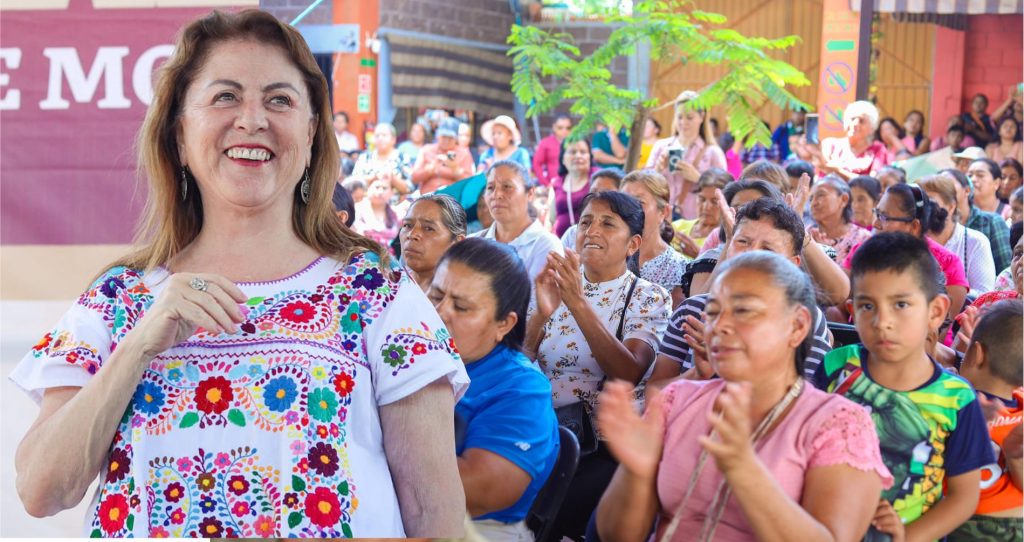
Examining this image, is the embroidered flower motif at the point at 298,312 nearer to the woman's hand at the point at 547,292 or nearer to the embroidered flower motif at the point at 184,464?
the embroidered flower motif at the point at 184,464

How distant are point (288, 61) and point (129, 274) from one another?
451 millimetres

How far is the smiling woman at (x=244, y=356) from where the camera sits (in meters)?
1.79

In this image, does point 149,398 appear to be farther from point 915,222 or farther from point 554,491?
point 915,222

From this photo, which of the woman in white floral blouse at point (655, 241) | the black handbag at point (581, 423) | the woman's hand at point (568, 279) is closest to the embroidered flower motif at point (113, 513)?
the black handbag at point (581, 423)

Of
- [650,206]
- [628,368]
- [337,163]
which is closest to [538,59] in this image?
[650,206]

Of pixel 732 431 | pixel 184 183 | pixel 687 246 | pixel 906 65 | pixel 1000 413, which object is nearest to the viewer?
pixel 732 431

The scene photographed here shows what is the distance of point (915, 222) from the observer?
438 cm

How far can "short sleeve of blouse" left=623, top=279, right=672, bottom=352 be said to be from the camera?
366 centimetres

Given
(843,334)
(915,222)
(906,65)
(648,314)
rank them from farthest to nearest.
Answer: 1. (906,65)
2. (915,222)
3. (648,314)
4. (843,334)

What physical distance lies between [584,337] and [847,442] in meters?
1.71

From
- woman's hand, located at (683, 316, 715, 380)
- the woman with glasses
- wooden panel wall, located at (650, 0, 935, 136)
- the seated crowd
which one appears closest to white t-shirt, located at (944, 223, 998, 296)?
the seated crowd

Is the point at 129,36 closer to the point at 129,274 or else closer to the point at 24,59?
the point at 24,59

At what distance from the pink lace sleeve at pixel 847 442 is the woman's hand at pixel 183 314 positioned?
3.15 feet

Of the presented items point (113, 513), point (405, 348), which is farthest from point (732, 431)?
point (113, 513)
